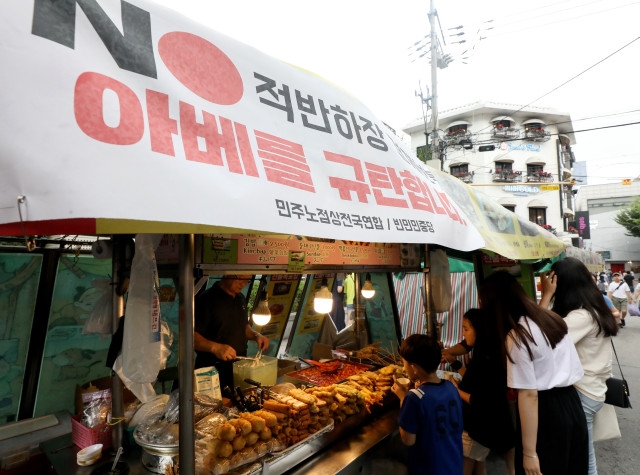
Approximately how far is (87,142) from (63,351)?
497 centimetres

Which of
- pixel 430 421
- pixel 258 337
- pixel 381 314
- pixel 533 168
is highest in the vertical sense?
pixel 533 168

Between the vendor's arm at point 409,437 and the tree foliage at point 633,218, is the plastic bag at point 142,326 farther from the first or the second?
the tree foliage at point 633,218

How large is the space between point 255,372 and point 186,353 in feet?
5.22

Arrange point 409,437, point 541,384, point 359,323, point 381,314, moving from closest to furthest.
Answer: point 409,437, point 541,384, point 359,323, point 381,314

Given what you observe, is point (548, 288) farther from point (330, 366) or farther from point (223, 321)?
point (223, 321)

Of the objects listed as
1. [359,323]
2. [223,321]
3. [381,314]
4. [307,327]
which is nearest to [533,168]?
[381,314]

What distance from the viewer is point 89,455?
2.65 metres

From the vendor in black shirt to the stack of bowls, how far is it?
151 cm

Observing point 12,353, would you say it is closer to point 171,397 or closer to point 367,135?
point 171,397

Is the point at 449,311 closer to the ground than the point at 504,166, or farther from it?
closer to the ground

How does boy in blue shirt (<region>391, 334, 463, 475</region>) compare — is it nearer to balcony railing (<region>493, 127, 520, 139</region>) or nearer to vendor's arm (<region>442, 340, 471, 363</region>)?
vendor's arm (<region>442, 340, 471, 363</region>)

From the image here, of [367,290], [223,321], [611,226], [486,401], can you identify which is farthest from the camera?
[611,226]

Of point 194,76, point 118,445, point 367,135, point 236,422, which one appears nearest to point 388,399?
point 236,422

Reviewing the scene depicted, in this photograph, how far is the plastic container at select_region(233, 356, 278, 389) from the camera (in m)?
3.54
